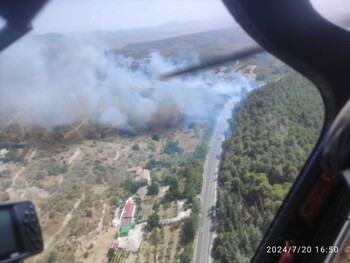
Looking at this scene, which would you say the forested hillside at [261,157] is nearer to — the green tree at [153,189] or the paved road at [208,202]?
the paved road at [208,202]

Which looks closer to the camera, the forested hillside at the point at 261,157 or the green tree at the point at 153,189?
the forested hillside at the point at 261,157

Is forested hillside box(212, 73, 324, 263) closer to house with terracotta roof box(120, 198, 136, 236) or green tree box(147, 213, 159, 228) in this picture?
green tree box(147, 213, 159, 228)

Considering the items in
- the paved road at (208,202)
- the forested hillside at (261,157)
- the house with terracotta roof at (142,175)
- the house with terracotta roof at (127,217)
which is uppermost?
the forested hillside at (261,157)

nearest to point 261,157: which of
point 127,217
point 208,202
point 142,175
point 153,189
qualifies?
point 208,202

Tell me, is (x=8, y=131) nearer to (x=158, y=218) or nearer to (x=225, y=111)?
(x=158, y=218)

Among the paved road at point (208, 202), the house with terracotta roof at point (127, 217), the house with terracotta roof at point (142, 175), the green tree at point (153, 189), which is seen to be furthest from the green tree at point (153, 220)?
the house with terracotta roof at point (142, 175)

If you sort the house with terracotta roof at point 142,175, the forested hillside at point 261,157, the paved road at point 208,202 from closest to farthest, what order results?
the forested hillside at point 261,157, the paved road at point 208,202, the house with terracotta roof at point 142,175

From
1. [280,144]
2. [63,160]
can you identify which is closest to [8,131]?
[63,160]

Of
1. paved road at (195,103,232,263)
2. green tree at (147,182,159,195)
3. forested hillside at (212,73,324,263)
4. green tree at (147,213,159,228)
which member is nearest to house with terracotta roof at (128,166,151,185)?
green tree at (147,182,159,195)
